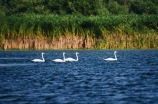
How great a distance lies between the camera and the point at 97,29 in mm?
51531

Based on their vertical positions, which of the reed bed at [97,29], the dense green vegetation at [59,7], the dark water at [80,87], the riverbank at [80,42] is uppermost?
the dense green vegetation at [59,7]

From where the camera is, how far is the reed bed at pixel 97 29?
163 ft

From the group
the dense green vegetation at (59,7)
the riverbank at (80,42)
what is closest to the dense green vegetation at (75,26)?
the riverbank at (80,42)

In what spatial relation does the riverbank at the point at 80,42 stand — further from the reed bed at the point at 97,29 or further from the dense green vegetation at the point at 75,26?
the dense green vegetation at the point at 75,26

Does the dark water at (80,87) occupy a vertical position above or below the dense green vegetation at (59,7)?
below

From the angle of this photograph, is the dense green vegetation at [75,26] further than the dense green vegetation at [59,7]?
No

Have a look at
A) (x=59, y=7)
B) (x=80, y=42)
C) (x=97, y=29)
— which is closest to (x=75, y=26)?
(x=80, y=42)

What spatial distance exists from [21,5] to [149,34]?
3397cm

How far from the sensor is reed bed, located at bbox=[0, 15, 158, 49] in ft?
163

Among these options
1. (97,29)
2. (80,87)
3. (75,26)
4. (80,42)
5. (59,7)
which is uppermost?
(59,7)

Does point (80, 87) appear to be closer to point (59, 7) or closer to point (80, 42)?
point (80, 42)

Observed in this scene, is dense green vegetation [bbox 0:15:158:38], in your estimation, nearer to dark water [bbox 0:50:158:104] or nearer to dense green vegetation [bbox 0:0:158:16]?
dense green vegetation [bbox 0:0:158:16]

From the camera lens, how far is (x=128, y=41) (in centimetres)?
5000

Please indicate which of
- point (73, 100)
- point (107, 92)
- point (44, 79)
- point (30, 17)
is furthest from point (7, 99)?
point (30, 17)
